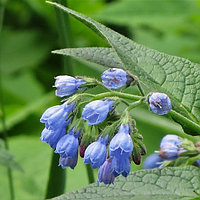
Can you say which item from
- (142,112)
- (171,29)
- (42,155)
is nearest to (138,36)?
(171,29)

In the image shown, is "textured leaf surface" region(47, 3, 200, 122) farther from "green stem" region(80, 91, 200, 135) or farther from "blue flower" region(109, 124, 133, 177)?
"blue flower" region(109, 124, 133, 177)

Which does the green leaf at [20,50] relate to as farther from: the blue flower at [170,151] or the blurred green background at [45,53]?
the blue flower at [170,151]

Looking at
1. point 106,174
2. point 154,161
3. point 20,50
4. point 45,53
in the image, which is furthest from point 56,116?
point 20,50

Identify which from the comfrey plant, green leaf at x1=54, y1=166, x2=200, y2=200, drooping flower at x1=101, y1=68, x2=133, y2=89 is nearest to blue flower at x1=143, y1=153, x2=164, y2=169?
the comfrey plant

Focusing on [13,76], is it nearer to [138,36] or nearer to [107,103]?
[138,36]

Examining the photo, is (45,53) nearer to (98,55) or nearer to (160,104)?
(98,55)
